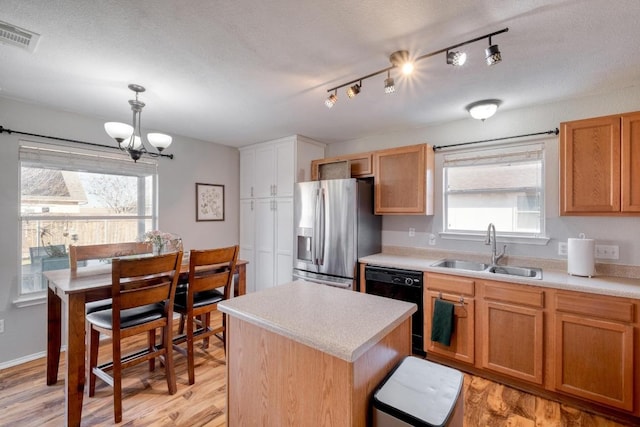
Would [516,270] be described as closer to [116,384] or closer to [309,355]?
[309,355]

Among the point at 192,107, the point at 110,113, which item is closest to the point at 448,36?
the point at 192,107

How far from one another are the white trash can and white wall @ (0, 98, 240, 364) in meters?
3.30

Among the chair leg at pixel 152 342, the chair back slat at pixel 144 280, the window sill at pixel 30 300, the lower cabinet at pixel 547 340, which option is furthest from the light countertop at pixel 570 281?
the window sill at pixel 30 300

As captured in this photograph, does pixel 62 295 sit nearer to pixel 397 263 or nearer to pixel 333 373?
pixel 333 373

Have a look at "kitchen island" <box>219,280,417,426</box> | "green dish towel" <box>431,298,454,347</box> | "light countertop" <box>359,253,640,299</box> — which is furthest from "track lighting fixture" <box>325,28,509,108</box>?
"green dish towel" <box>431,298,454,347</box>

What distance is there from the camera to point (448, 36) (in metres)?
1.62

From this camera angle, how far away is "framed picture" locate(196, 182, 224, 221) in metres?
3.92

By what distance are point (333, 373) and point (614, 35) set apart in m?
2.29

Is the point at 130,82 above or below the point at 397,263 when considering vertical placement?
above

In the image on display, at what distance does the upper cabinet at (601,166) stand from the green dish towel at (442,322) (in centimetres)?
120

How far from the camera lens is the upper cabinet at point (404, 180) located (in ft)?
9.82

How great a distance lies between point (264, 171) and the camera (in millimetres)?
4027

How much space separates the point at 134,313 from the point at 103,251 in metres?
0.86

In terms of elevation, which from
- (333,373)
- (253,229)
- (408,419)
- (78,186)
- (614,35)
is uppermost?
(614,35)
